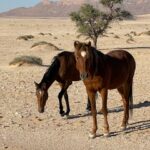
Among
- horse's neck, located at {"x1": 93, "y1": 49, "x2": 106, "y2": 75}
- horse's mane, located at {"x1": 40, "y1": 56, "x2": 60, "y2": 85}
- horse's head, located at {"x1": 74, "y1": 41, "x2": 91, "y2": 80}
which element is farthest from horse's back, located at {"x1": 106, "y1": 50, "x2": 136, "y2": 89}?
horse's mane, located at {"x1": 40, "y1": 56, "x2": 60, "y2": 85}

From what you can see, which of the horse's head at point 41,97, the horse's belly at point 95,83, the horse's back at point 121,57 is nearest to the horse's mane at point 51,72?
the horse's head at point 41,97

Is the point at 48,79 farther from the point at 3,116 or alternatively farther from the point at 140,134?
the point at 140,134

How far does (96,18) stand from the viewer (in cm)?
4466

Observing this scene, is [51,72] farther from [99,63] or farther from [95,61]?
[95,61]

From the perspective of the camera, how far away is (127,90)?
12031 mm

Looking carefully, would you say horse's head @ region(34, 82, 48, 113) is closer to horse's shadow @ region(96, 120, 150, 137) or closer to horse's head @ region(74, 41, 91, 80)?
horse's shadow @ region(96, 120, 150, 137)

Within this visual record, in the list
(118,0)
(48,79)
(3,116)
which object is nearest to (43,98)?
(48,79)

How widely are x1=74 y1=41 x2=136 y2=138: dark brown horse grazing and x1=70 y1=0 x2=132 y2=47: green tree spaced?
1246 inches

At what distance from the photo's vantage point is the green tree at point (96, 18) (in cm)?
4384

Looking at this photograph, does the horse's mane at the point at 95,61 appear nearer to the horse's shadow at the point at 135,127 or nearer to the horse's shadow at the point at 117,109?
the horse's shadow at the point at 135,127

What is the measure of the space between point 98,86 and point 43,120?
8.17ft

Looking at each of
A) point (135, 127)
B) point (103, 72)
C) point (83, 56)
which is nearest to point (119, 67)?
point (103, 72)

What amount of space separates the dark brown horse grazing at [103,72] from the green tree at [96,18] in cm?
3165

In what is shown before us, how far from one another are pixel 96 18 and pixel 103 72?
Result: 3437 centimetres
